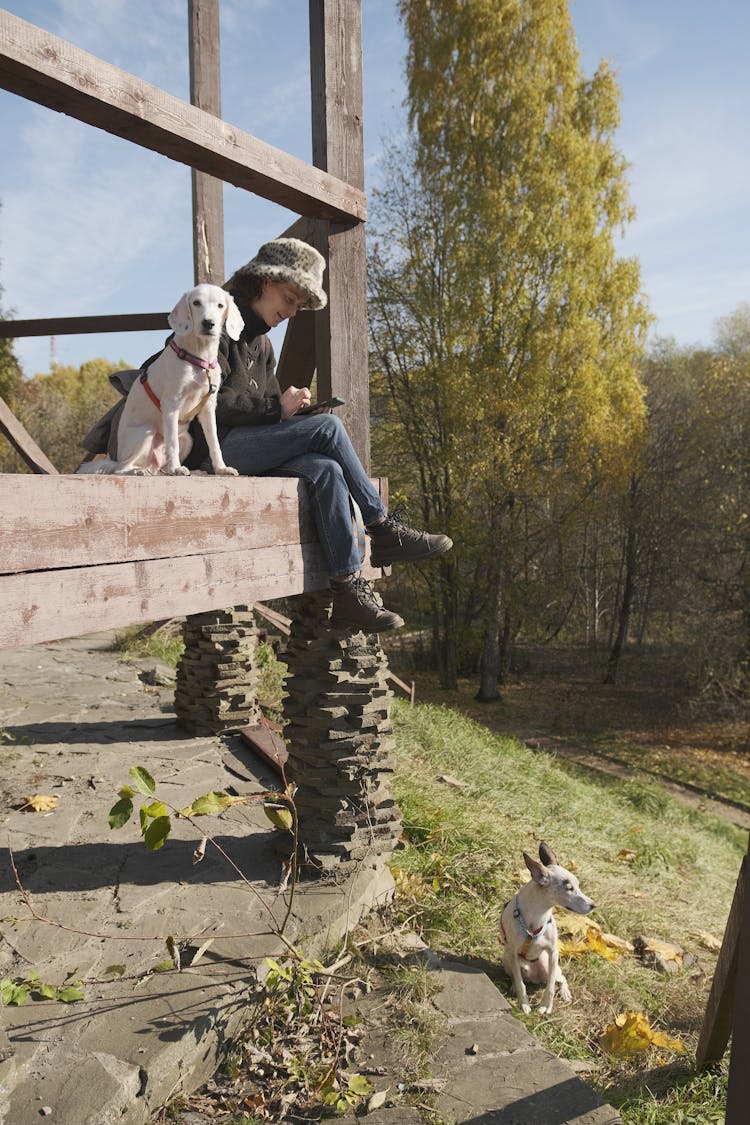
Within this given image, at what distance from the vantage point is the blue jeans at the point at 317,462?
339 cm

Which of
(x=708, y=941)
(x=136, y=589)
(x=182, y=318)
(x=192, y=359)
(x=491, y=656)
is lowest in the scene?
(x=491, y=656)

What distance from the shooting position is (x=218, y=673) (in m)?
5.86

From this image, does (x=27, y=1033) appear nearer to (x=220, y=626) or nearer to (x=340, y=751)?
(x=340, y=751)

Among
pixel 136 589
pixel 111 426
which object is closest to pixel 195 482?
pixel 136 589

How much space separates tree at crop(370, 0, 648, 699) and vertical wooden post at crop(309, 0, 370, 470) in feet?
37.3

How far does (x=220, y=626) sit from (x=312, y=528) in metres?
2.48

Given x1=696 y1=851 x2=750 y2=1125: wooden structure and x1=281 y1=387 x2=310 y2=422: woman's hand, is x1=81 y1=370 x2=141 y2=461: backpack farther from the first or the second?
x1=696 y1=851 x2=750 y2=1125: wooden structure

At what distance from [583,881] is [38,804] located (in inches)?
138

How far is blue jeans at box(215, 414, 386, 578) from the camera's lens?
3395mm

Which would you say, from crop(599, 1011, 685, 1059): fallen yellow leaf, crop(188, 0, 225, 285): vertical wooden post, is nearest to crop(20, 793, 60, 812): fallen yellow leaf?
crop(599, 1011, 685, 1059): fallen yellow leaf

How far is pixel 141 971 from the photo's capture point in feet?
10.6

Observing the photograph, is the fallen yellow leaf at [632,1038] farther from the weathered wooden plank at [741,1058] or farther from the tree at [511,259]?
the tree at [511,259]

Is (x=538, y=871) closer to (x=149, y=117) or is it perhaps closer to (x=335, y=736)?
(x=335, y=736)

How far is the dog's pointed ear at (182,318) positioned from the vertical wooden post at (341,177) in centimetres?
92
